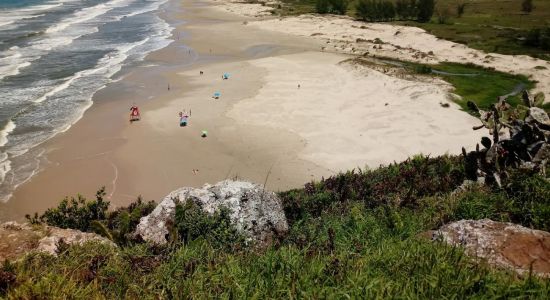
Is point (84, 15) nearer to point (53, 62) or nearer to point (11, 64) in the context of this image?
point (53, 62)

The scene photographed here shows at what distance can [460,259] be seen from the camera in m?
4.93

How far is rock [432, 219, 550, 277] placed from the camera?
17.6 ft

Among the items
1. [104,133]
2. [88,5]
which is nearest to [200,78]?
[104,133]

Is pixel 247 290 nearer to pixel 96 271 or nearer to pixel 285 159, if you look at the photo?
pixel 96 271

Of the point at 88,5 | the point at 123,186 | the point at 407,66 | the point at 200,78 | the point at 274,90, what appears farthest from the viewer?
the point at 88,5

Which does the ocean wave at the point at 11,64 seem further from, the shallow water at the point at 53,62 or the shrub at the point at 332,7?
the shrub at the point at 332,7

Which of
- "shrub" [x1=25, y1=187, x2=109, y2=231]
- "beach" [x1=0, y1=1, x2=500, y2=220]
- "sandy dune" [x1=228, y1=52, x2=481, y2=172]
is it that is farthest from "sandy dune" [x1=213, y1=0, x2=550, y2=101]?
"shrub" [x1=25, y1=187, x2=109, y2=231]

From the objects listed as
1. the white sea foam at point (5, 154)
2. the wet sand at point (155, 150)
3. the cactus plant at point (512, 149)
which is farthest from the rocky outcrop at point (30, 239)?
the white sea foam at point (5, 154)

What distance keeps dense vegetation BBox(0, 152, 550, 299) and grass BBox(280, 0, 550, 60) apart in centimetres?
4963

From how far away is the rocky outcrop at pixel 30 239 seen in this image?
6633 mm

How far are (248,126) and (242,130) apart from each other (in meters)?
0.77

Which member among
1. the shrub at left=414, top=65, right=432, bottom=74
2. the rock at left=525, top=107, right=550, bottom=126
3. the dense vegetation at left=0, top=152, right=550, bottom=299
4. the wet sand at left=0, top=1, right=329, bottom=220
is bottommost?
the wet sand at left=0, top=1, right=329, bottom=220

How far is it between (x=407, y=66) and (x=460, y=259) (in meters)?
43.0

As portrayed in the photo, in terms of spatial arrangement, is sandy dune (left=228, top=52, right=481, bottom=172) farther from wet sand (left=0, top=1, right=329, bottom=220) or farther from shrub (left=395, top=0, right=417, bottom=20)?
shrub (left=395, top=0, right=417, bottom=20)
